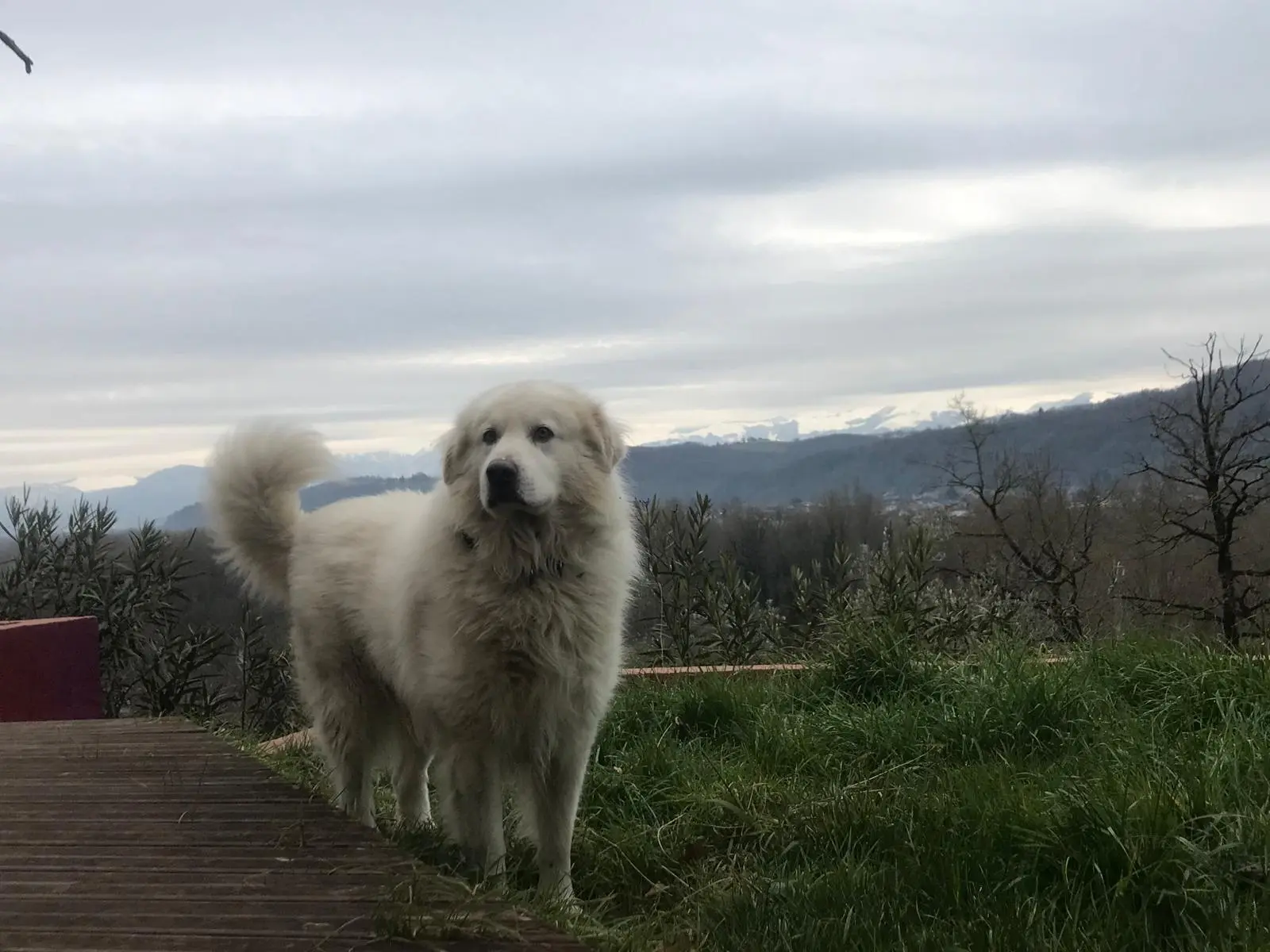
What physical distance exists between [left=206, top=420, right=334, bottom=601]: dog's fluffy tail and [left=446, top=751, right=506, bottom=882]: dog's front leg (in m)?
1.62

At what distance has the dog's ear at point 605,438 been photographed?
3.96m

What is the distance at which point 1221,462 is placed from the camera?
25.8 ft

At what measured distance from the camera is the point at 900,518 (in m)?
8.25

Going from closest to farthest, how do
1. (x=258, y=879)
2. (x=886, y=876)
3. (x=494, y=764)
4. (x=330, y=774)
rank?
(x=258, y=879) → (x=886, y=876) → (x=494, y=764) → (x=330, y=774)

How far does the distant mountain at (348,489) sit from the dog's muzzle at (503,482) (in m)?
1.27

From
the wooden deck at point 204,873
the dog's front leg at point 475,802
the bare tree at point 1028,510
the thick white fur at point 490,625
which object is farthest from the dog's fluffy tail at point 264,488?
the bare tree at point 1028,510

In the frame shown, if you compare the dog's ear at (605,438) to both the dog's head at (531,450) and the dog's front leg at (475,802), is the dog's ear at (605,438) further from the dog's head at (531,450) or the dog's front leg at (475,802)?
the dog's front leg at (475,802)

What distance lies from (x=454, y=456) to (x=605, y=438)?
1.90 feet

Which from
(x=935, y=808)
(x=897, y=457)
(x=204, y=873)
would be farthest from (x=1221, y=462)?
(x=204, y=873)

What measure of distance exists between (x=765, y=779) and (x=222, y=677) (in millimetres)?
4294

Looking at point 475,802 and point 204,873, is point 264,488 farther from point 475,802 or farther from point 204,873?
point 204,873

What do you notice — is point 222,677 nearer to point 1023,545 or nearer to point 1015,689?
point 1015,689

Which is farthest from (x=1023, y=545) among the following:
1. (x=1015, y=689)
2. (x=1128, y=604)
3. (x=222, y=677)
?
(x=222, y=677)

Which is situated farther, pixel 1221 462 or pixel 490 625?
pixel 1221 462
